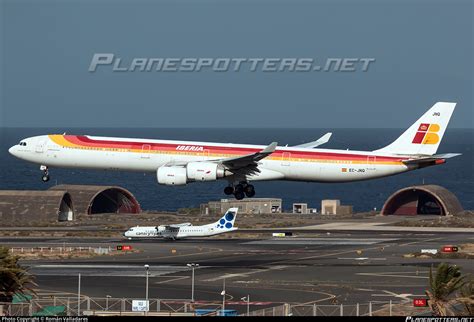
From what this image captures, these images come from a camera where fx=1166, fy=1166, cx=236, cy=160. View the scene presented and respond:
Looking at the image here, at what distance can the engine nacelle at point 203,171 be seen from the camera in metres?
105

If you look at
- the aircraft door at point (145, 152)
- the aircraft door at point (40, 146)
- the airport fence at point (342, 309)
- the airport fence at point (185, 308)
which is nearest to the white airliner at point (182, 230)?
the aircraft door at point (40, 146)

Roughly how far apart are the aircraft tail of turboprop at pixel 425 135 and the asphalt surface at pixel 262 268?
9534mm

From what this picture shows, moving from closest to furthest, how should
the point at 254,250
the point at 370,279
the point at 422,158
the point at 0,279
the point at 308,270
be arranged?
1. the point at 0,279
2. the point at 370,279
3. the point at 308,270
4. the point at 422,158
5. the point at 254,250

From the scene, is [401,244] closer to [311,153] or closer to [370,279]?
[311,153]

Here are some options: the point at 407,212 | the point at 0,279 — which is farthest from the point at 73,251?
the point at 407,212

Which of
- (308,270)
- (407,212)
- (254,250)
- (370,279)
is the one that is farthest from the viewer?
(407,212)

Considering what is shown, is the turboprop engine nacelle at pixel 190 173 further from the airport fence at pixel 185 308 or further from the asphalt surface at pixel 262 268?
the airport fence at pixel 185 308

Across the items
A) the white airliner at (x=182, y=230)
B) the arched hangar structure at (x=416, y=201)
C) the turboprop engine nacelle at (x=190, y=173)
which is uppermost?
the arched hangar structure at (x=416, y=201)

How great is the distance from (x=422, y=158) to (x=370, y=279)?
19.2 metres

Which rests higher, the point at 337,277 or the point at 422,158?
the point at 422,158

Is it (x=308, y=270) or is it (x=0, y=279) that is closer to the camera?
(x=0, y=279)

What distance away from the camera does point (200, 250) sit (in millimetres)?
112562

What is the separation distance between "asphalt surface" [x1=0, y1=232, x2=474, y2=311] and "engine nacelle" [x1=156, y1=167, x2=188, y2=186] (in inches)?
272

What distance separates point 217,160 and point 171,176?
5350 mm
